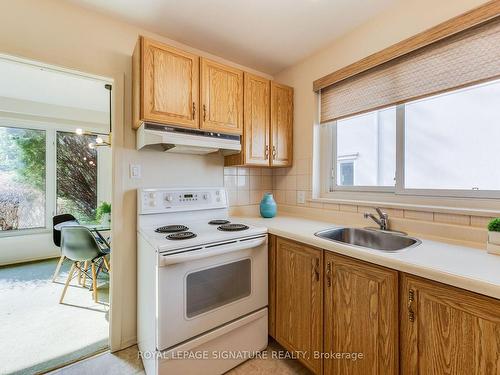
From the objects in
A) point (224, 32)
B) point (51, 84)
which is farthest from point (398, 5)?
point (51, 84)

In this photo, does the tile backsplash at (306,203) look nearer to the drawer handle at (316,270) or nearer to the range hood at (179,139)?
the range hood at (179,139)

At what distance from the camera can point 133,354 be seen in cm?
163

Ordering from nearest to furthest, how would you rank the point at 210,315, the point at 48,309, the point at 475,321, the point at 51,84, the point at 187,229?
the point at 475,321, the point at 210,315, the point at 187,229, the point at 48,309, the point at 51,84

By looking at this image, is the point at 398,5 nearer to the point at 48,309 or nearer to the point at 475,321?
the point at 475,321

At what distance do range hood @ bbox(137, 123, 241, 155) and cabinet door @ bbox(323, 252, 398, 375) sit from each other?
1.07 meters

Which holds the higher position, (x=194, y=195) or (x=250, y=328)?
(x=194, y=195)

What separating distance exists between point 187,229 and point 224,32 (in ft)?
5.01

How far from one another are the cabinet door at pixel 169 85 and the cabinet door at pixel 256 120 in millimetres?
460

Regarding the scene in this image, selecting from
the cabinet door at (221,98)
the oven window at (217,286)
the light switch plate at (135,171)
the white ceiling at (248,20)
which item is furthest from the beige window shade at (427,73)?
the light switch plate at (135,171)

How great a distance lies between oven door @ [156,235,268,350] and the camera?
47.8 inches

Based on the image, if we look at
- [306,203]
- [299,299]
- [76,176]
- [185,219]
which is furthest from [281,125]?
[76,176]

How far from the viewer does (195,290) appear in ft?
4.37

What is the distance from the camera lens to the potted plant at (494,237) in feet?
3.38

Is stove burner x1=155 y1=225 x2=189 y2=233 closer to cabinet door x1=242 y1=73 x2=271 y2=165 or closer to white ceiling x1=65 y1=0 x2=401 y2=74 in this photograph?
cabinet door x1=242 y1=73 x2=271 y2=165
